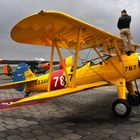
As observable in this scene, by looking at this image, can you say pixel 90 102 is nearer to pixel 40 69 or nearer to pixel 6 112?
pixel 6 112

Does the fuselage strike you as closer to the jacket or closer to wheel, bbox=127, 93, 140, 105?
wheel, bbox=127, 93, 140, 105

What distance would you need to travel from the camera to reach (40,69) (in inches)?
1224

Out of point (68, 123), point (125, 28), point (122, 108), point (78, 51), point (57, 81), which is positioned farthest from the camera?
point (57, 81)

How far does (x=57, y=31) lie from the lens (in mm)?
6973

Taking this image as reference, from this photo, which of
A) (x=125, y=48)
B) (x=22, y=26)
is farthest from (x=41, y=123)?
(x=125, y=48)

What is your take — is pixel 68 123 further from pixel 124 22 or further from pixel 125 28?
pixel 124 22

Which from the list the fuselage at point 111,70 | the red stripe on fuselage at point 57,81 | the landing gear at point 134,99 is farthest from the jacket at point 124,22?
the red stripe on fuselage at point 57,81

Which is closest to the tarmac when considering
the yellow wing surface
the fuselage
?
the fuselage

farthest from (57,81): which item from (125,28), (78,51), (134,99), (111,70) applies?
(125,28)

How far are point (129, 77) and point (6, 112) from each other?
366 cm

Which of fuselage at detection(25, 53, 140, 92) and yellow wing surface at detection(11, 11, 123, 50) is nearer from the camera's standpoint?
yellow wing surface at detection(11, 11, 123, 50)

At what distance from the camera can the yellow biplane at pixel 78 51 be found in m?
6.12

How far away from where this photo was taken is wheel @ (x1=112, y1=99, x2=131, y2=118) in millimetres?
6568

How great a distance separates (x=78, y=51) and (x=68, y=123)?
1868 millimetres
